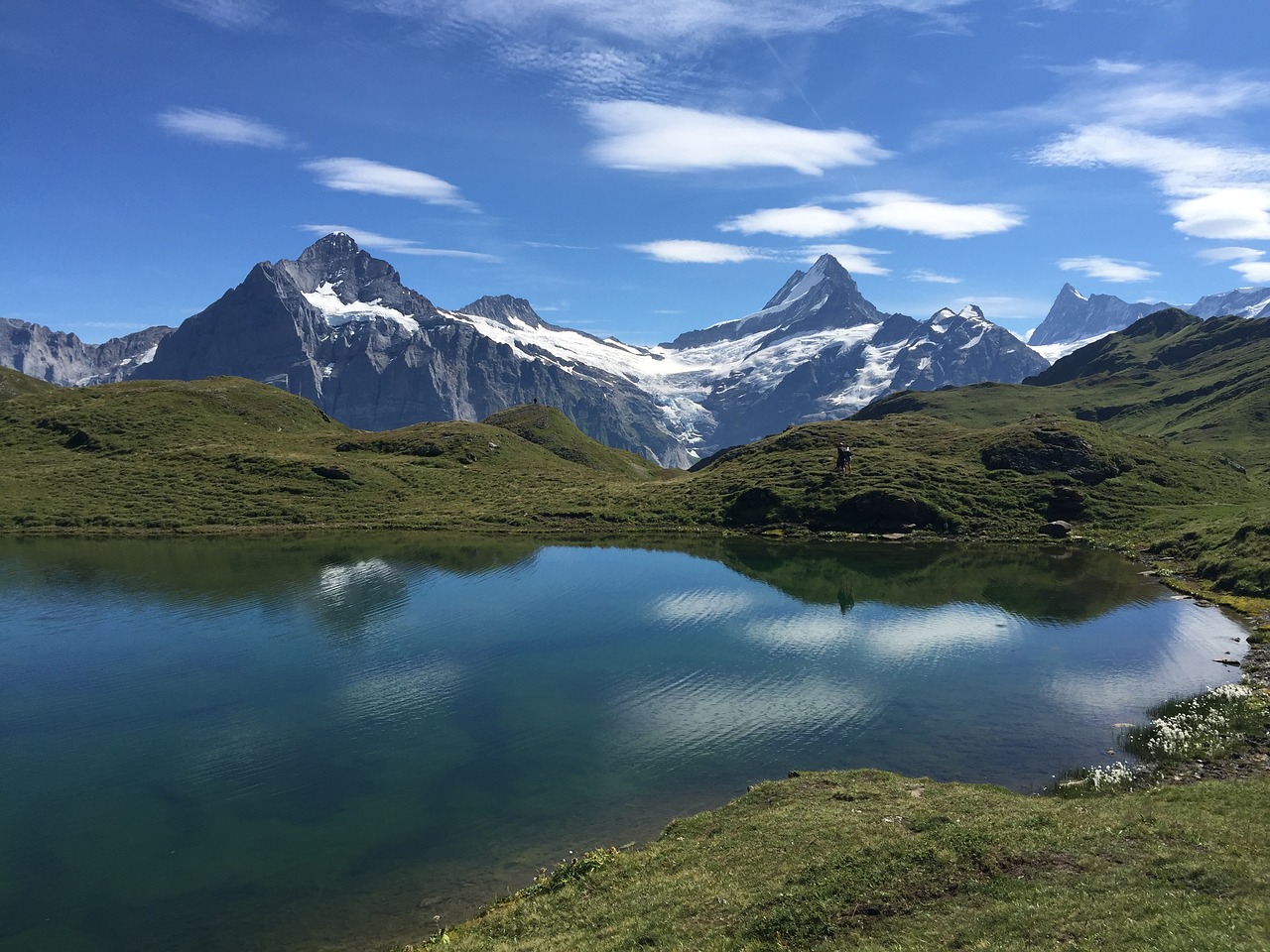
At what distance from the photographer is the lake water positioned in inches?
1292

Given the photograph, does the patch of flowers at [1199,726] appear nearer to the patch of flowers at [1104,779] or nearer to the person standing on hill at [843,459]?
the patch of flowers at [1104,779]

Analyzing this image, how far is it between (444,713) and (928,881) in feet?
116

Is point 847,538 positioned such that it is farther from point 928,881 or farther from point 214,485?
point 214,485

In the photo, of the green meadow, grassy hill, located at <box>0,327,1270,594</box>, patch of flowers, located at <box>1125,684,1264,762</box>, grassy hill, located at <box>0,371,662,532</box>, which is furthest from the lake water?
grassy hill, located at <box>0,371,662,532</box>

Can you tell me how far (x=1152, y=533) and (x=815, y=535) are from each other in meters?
54.4

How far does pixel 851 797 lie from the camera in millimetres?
35469

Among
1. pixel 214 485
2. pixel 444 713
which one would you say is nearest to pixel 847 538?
pixel 444 713

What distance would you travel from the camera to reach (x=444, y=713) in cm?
5159

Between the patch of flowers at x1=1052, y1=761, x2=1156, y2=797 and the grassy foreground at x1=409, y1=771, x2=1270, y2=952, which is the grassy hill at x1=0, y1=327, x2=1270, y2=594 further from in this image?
the grassy foreground at x1=409, y1=771, x2=1270, y2=952

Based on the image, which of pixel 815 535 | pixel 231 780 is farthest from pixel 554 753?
pixel 815 535

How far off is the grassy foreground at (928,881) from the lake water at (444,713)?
18.1ft

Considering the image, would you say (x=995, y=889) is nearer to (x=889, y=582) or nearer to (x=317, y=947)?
(x=317, y=947)

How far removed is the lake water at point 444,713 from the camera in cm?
3281

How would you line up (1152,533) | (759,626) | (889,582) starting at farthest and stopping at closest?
(1152,533), (889,582), (759,626)
